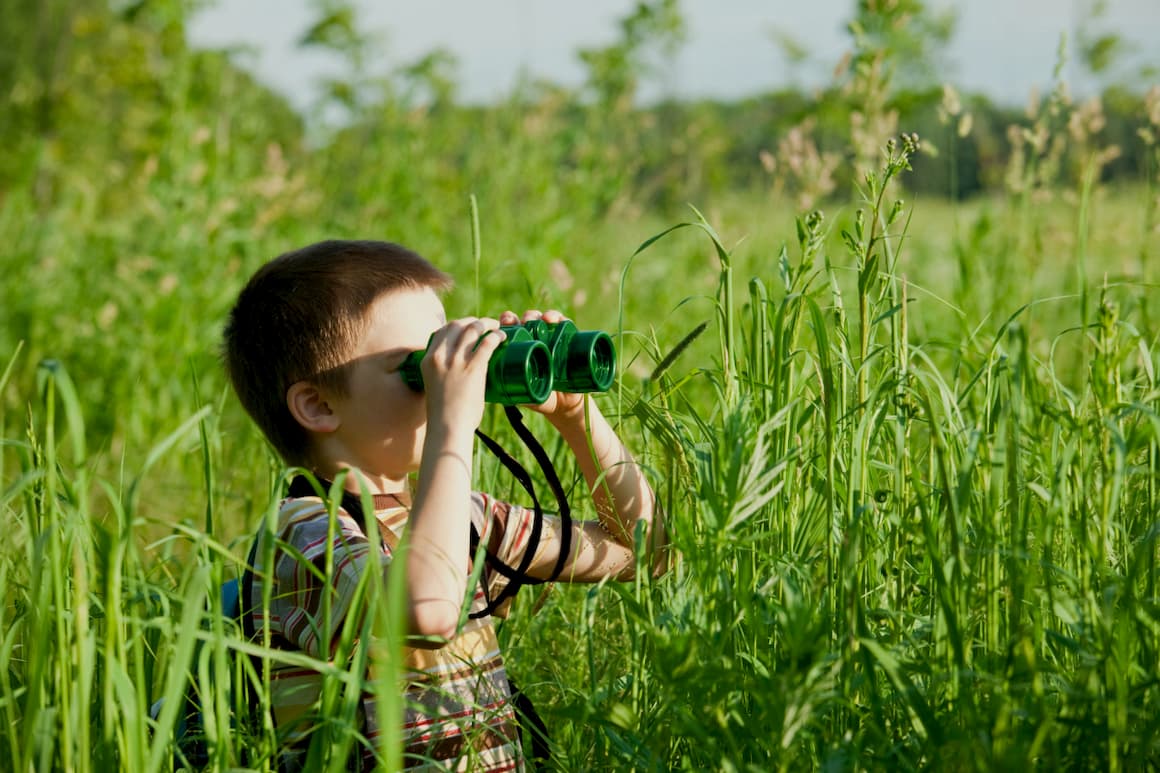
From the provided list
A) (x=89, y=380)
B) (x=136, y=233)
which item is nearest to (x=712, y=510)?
(x=89, y=380)

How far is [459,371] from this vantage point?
57.8 inches

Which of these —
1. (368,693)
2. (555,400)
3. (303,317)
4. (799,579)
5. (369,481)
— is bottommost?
(368,693)

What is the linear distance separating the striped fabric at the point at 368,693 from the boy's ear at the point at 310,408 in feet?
0.44

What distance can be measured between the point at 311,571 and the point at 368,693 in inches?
8.7

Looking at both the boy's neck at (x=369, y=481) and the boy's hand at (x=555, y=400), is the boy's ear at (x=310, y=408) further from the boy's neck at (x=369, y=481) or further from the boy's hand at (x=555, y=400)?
the boy's hand at (x=555, y=400)

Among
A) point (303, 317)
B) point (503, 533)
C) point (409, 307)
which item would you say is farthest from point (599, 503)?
point (303, 317)

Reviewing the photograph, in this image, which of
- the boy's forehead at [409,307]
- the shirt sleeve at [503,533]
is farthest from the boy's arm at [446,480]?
the shirt sleeve at [503,533]

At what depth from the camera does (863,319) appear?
55.3 inches

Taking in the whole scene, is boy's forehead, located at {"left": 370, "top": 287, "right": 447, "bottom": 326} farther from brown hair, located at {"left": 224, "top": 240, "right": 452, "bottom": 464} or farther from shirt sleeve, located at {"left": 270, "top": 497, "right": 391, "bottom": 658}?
shirt sleeve, located at {"left": 270, "top": 497, "right": 391, "bottom": 658}

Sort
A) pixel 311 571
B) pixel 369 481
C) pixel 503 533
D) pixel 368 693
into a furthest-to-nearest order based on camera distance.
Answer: pixel 503 533
pixel 369 481
pixel 368 693
pixel 311 571

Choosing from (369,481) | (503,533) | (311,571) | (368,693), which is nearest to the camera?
(311,571)

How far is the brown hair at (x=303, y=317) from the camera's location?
167 centimetres

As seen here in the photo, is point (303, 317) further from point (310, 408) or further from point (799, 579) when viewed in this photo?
point (799, 579)

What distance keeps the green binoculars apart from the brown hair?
0.16 metres
